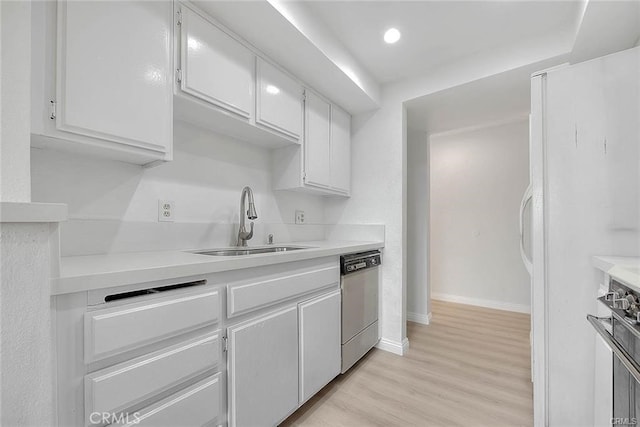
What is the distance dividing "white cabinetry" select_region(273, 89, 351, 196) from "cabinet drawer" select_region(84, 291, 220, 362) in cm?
124

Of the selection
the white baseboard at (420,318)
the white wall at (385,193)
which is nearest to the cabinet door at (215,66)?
the white wall at (385,193)

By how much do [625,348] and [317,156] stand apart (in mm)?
1899

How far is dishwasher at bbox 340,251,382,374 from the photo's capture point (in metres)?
1.87

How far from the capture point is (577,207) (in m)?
1.28

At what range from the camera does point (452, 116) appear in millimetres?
2766

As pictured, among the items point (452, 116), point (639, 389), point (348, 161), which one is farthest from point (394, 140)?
point (639, 389)

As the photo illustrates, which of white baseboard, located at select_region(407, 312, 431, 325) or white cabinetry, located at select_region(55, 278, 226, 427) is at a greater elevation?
white cabinetry, located at select_region(55, 278, 226, 427)

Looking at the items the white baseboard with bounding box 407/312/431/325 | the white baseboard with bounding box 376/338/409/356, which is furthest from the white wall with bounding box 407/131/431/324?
the white baseboard with bounding box 376/338/409/356

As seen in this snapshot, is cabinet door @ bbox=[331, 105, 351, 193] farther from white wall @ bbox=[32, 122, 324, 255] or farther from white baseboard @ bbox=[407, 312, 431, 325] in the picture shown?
white baseboard @ bbox=[407, 312, 431, 325]

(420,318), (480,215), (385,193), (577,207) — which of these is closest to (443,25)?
(385,193)

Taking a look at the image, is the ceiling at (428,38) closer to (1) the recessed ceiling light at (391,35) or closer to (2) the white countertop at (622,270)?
(1) the recessed ceiling light at (391,35)

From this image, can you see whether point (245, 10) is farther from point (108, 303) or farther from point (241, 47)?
point (108, 303)

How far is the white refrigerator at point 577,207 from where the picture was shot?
1.21 meters

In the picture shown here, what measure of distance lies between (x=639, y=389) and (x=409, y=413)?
1061mm
